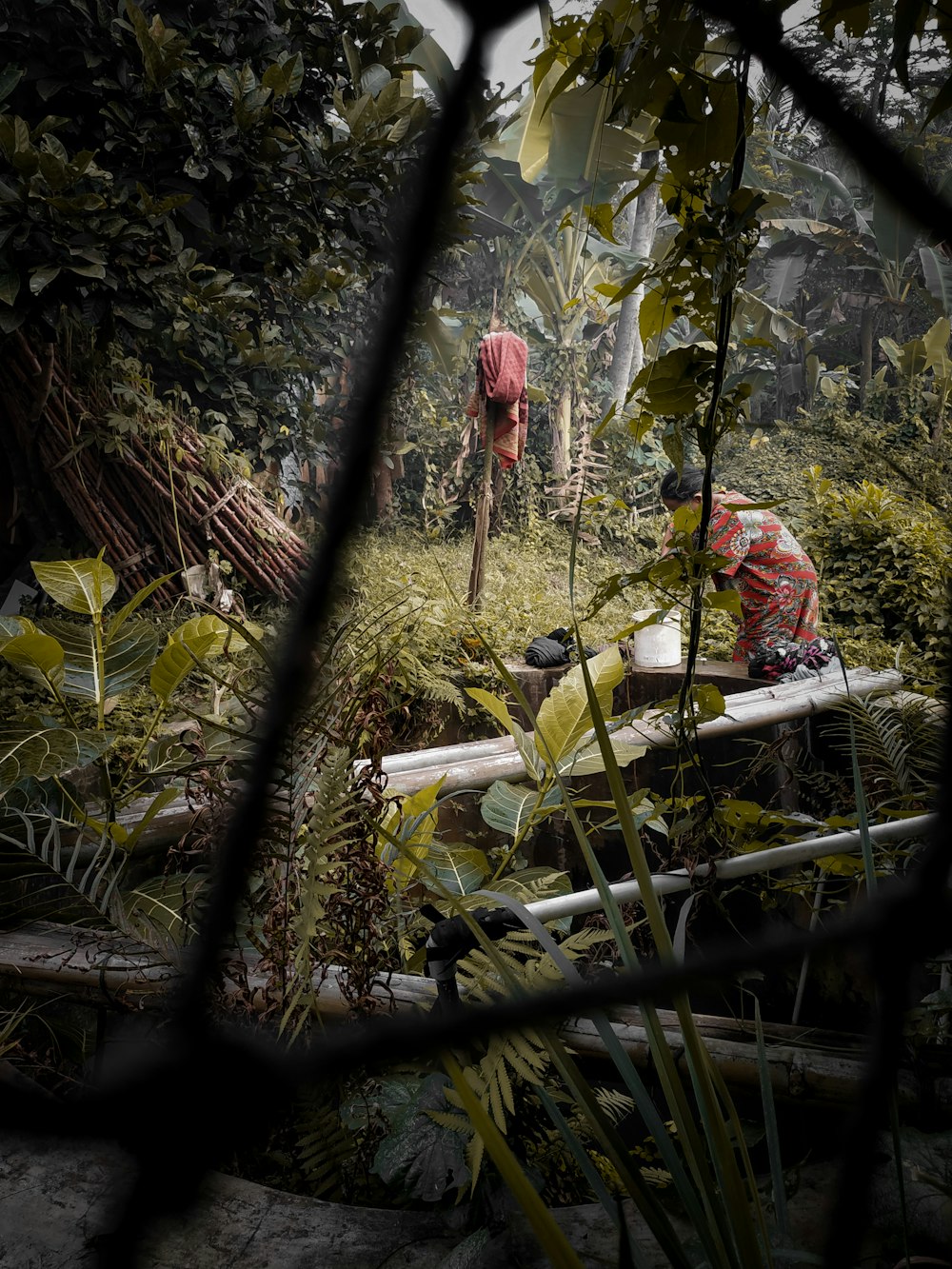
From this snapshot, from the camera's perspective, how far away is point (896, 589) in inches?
123

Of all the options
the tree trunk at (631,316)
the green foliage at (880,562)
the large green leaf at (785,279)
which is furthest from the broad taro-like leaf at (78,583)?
the large green leaf at (785,279)

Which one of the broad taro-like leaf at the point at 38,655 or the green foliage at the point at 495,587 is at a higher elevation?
the broad taro-like leaf at the point at 38,655

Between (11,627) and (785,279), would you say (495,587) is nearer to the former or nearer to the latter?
(11,627)

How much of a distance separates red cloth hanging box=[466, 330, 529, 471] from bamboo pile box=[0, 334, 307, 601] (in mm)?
1022

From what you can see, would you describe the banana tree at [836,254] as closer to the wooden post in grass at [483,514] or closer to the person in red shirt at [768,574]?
the wooden post in grass at [483,514]

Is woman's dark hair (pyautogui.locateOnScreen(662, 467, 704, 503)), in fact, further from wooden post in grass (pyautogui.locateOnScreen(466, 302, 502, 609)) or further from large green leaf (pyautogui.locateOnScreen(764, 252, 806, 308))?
large green leaf (pyautogui.locateOnScreen(764, 252, 806, 308))

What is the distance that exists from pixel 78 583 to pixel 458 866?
0.77 m

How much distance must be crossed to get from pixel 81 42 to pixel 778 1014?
3009 millimetres

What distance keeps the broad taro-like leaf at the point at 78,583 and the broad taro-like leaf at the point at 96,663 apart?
1.6 inches

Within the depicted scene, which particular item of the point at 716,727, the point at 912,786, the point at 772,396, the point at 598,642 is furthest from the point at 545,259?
the point at 912,786

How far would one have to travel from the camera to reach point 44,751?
115 cm

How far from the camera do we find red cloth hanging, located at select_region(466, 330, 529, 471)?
3123mm

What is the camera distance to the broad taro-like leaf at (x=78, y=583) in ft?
4.30

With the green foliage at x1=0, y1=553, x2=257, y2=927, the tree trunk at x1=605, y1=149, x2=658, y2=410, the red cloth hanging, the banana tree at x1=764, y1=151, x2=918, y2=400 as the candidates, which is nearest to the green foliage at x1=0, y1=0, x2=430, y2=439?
the red cloth hanging
